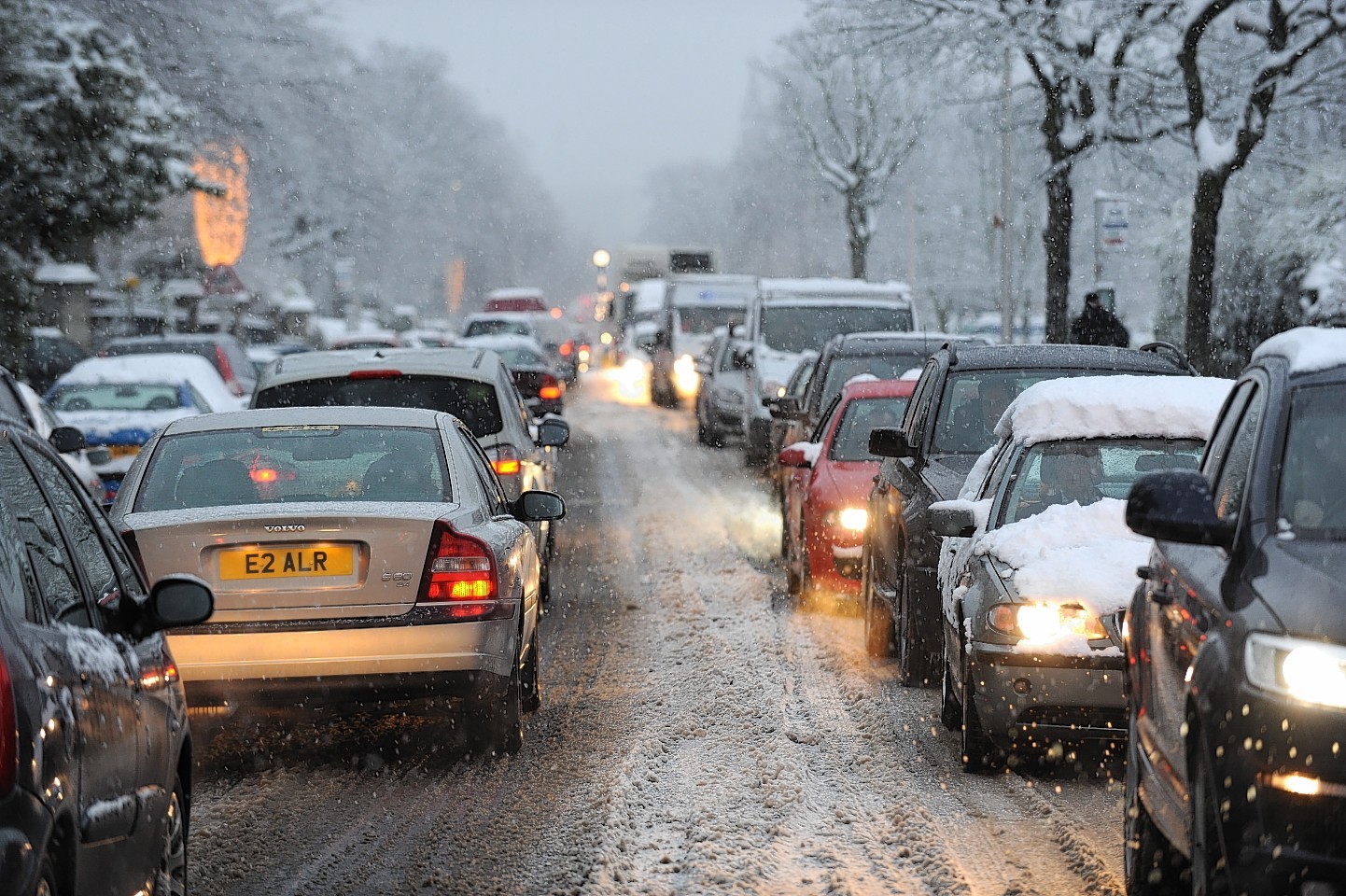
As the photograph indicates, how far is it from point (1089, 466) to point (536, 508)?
2.61 m

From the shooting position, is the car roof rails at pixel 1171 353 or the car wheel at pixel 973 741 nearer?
the car wheel at pixel 973 741

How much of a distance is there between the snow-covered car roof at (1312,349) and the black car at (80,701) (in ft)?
9.20

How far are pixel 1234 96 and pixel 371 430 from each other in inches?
761

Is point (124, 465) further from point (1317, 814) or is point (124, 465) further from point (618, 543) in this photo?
point (1317, 814)

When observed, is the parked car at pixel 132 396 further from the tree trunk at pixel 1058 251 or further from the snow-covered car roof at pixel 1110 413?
the tree trunk at pixel 1058 251

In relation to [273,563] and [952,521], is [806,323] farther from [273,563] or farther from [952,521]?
[273,563]

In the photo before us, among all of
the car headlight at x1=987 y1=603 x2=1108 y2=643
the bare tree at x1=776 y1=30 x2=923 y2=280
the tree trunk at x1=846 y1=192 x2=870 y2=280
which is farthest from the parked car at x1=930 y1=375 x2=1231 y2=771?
the tree trunk at x1=846 y1=192 x2=870 y2=280

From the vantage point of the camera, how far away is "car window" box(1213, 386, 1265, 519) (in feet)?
15.0

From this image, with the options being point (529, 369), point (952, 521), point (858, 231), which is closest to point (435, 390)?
point (952, 521)

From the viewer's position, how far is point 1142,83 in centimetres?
2327

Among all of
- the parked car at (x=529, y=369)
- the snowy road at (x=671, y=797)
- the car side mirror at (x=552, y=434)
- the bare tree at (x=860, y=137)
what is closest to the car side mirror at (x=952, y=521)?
the snowy road at (x=671, y=797)

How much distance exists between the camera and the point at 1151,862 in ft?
16.3

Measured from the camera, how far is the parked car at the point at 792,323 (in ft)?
73.7

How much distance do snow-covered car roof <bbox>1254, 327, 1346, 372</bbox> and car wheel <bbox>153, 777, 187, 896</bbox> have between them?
120 inches
